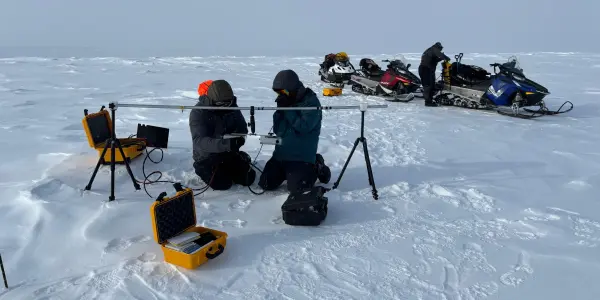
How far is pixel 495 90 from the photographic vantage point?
23.9 feet

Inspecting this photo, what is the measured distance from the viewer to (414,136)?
239 inches

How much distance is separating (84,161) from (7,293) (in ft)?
7.43

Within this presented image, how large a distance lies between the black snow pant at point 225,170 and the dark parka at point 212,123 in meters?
0.08

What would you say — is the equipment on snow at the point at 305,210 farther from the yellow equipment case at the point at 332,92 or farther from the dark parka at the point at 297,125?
the yellow equipment case at the point at 332,92

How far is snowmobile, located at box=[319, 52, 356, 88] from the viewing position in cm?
1008

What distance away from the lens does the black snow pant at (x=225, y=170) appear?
160 inches

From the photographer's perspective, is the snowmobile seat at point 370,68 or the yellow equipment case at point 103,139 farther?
the snowmobile seat at point 370,68

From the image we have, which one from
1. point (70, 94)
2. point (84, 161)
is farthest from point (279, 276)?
point (70, 94)

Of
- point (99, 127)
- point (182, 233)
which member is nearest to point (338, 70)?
point (99, 127)

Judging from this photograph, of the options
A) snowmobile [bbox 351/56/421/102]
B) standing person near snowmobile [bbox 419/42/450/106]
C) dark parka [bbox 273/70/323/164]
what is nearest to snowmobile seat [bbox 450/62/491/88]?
standing person near snowmobile [bbox 419/42/450/106]

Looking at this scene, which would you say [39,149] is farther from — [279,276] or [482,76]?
[482,76]

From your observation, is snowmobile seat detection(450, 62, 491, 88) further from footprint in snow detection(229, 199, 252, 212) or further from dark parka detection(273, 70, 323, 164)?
footprint in snow detection(229, 199, 252, 212)

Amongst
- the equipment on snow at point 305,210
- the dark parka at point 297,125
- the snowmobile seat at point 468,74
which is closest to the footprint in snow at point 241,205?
the equipment on snow at point 305,210

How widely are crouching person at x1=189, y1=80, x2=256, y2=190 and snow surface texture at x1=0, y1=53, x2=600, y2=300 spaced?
192mm
